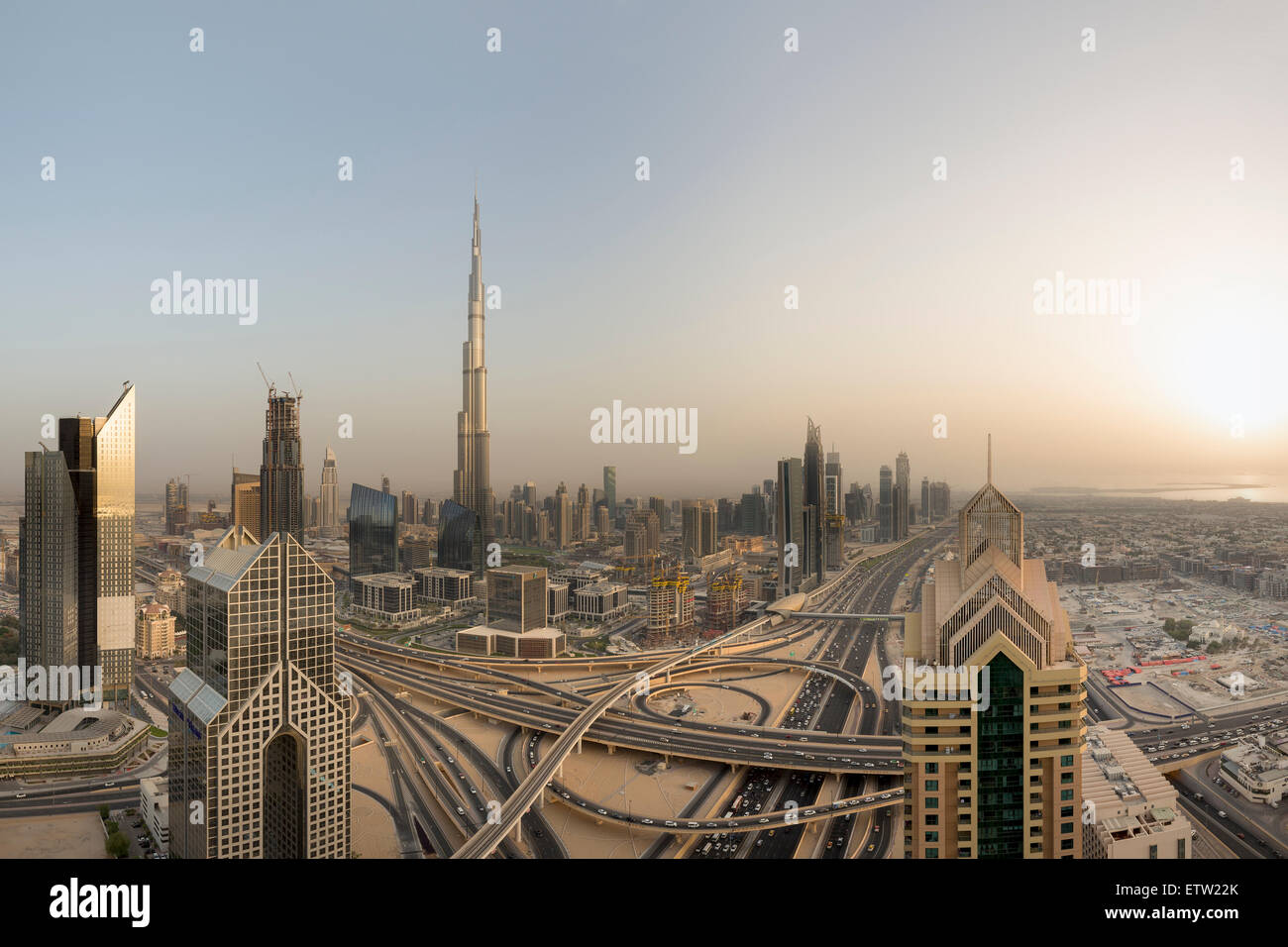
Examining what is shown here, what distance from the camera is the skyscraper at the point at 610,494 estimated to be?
668 inches

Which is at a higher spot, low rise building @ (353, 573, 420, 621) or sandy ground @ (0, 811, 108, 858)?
low rise building @ (353, 573, 420, 621)

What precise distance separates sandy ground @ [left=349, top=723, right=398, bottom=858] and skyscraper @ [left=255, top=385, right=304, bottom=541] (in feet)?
17.9

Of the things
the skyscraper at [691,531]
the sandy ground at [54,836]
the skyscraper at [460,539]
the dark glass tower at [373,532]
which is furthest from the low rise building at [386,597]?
the sandy ground at [54,836]

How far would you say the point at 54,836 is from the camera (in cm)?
721

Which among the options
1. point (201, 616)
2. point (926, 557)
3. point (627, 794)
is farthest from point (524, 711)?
point (926, 557)

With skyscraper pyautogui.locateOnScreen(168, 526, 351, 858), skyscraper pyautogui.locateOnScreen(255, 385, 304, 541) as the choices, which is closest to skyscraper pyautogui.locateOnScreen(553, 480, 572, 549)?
skyscraper pyautogui.locateOnScreen(255, 385, 304, 541)

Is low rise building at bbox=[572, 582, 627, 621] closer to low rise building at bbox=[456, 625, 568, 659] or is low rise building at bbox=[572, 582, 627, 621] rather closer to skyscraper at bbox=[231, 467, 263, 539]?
low rise building at bbox=[456, 625, 568, 659]

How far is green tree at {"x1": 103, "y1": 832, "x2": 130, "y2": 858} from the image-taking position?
6.73 m

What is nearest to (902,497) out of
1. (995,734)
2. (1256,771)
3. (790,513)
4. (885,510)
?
(885,510)

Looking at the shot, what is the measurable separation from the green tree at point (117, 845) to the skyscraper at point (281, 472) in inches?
253
